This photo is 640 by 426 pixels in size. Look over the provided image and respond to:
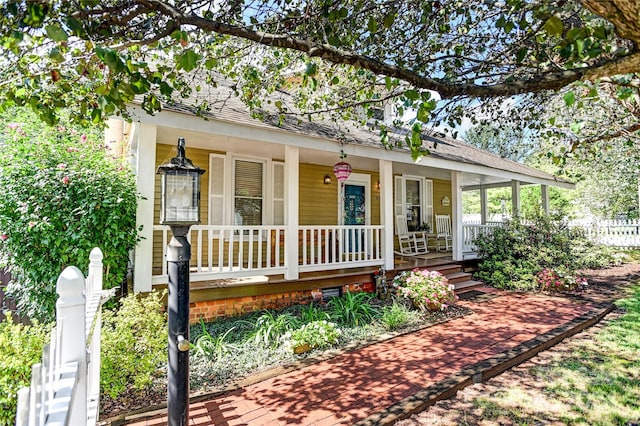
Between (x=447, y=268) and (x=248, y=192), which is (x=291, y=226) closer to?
(x=248, y=192)

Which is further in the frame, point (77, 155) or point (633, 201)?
point (633, 201)

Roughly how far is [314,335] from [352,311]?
4.32 feet

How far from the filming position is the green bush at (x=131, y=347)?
3170 millimetres

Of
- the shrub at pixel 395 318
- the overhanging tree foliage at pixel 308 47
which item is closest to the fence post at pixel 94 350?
the overhanging tree foliage at pixel 308 47

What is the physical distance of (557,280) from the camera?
8.02 metres

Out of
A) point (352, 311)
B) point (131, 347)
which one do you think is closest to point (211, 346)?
point (131, 347)

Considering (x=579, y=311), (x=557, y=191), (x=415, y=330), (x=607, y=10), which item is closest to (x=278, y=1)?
(x=607, y=10)

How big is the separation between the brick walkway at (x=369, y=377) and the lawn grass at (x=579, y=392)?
0.60 metres

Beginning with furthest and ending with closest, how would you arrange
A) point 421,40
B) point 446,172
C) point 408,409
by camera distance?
1. point 446,172
2. point 421,40
3. point 408,409

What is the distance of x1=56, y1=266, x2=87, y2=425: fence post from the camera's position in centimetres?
144

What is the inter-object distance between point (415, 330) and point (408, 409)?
2.48 metres

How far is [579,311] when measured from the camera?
6.36m

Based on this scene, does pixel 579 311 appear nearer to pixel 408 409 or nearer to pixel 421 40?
pixel 408 409

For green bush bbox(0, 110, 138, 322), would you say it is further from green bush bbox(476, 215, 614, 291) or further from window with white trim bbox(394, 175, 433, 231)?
green bush bbox(476, 215, 614, 291)
